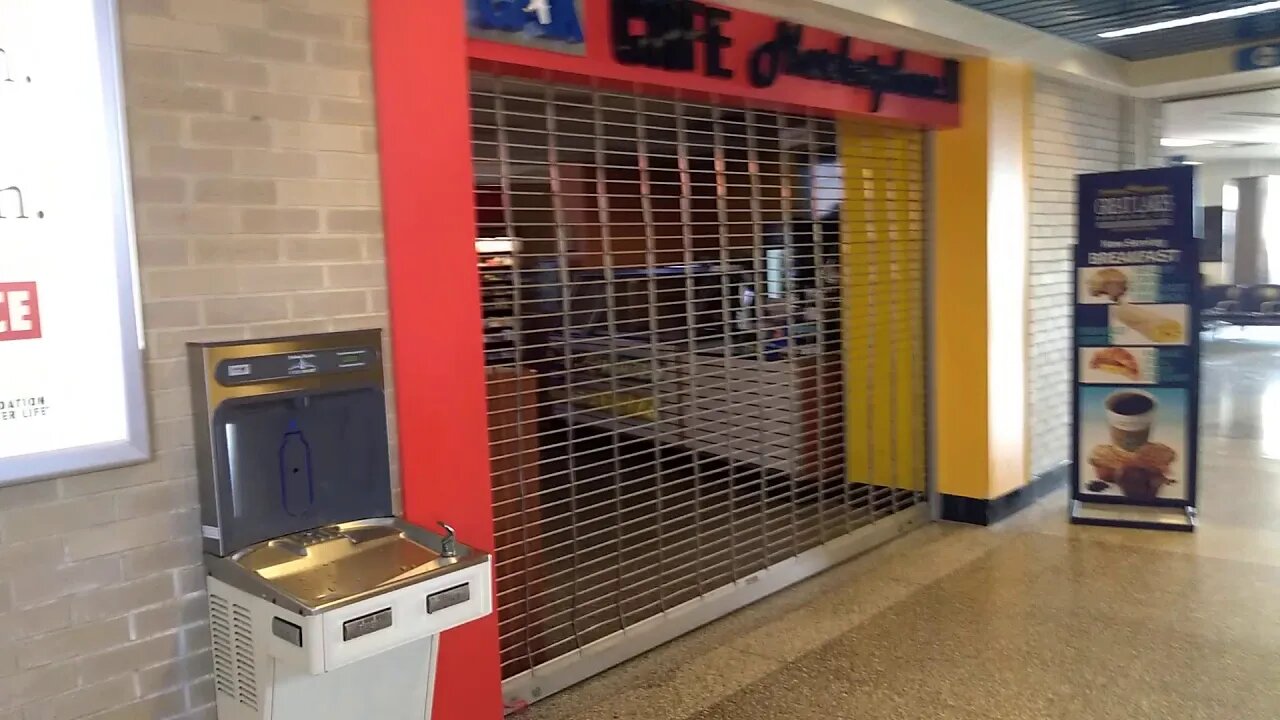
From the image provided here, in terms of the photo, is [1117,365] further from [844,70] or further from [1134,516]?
[844,70]

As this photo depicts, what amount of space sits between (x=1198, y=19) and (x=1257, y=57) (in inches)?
36.7

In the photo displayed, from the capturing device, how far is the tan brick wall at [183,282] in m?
2.14

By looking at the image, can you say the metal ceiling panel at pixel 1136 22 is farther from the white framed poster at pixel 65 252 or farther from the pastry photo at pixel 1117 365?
the white framed poster at pixel 65 252

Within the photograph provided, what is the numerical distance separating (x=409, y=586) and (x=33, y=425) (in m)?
0.91

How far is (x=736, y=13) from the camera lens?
3.98 metres

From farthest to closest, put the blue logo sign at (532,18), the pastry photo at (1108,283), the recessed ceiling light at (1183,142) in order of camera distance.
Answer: the recessed ceiling light at (1183,142) < the pastry photo at (1108,283) < the blue logo sign at (532,18)

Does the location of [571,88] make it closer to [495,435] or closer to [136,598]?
[495,435]

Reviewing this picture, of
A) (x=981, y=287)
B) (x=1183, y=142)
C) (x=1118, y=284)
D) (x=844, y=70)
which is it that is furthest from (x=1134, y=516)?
(x=1183, y=142)

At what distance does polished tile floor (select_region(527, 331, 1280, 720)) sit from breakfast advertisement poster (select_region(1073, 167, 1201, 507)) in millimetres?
363

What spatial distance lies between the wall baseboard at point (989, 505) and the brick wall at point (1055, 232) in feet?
0.75

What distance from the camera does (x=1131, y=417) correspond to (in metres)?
5.27

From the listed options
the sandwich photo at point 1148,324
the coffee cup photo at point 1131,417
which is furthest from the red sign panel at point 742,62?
the coffee cup photo at point 1131,417

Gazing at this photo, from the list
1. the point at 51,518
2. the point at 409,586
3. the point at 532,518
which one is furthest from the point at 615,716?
the point at 51,518

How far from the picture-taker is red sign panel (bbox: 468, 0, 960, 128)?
3.40 m
